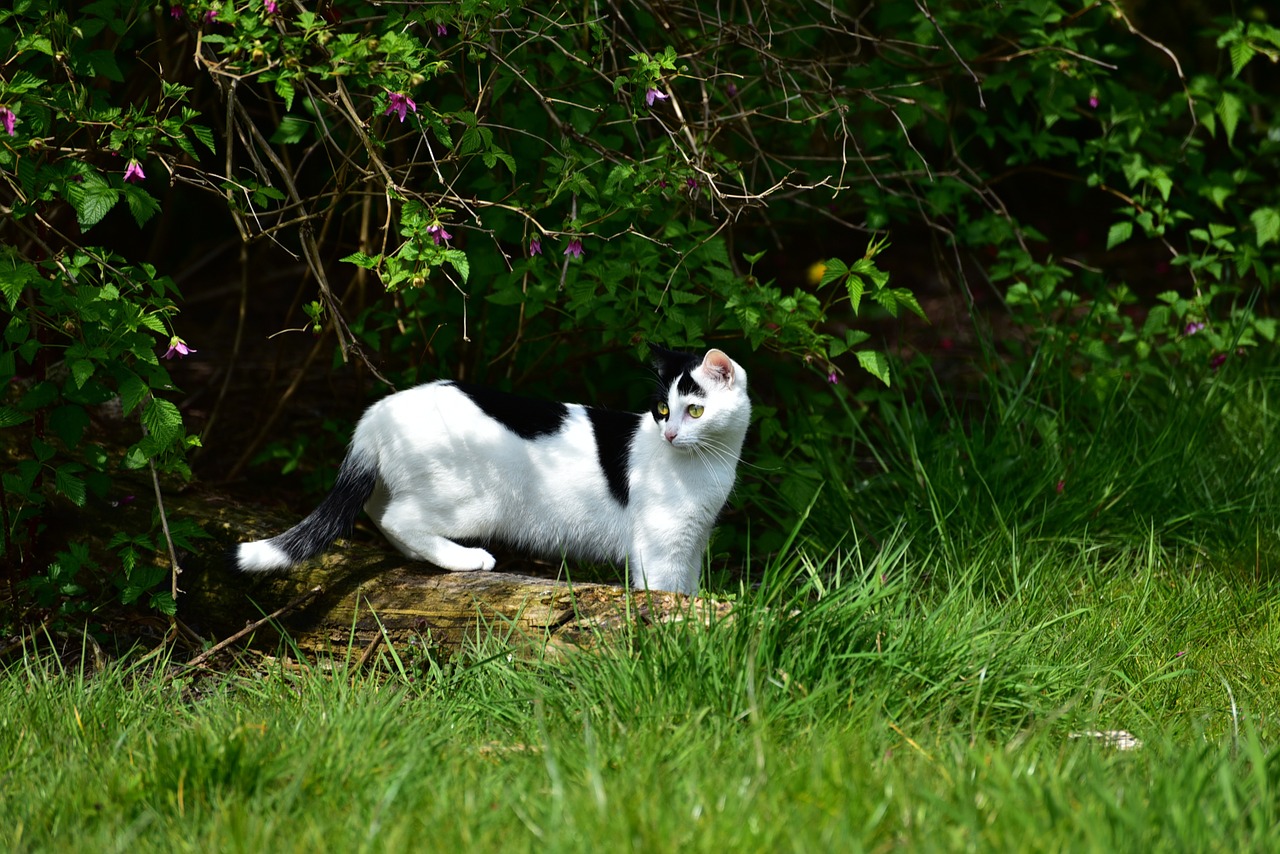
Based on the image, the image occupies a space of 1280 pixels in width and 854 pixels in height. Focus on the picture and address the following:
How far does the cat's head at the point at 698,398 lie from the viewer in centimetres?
342

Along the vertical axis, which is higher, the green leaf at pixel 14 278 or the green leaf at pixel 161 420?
the green leaf at pixel 14 278

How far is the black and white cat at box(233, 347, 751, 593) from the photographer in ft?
11.5

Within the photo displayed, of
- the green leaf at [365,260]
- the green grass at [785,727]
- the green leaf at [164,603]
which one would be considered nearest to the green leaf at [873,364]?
the green grass at [785,727]

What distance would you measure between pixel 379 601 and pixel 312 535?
0.27 m

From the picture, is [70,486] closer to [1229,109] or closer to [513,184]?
[513,184]

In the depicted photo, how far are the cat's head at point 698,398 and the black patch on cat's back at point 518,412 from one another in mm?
328

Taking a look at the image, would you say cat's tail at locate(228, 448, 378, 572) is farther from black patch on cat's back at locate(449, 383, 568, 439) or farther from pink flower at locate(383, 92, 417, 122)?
pink flower at locate(383, 92, 417, 122)

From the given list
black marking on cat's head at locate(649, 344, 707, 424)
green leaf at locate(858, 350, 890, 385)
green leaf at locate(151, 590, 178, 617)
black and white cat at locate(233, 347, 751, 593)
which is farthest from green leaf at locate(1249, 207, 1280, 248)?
green leaf at locate(151, 590, 178, 617)

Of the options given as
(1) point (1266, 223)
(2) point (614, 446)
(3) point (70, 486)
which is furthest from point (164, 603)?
(1) point (1266, 223)

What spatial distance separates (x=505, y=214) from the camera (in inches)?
155

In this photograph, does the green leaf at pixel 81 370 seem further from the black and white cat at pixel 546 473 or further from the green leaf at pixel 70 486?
the black and white cat at pixel 546 473

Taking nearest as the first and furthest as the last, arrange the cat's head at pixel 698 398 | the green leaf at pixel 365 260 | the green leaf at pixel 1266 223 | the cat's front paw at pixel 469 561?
the green leaf at pixel 365 260
the cat's head at pixel 698 398
the cat's front paw at pixel 469 561
the green leaf at pixel 1266 223

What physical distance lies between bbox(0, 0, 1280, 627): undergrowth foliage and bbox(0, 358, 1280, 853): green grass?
0.66 metres

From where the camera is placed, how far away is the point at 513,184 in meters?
3.90
